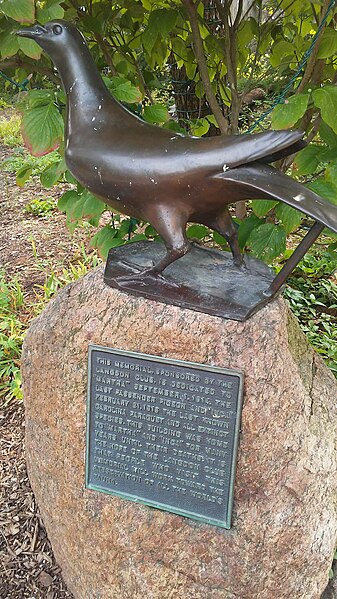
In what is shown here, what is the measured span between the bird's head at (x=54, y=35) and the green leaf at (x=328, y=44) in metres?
0.80

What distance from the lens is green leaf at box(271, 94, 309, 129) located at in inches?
62.9

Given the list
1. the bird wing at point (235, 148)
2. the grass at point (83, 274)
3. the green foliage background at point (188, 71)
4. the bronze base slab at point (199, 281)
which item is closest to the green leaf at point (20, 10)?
the green foliage background at point (188, 71)

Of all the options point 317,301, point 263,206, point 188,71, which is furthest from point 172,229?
point 317,301

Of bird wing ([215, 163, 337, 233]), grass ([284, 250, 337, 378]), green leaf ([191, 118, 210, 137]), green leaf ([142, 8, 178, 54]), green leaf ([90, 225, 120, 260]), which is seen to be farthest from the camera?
grass ([284, 250, 337, 378])

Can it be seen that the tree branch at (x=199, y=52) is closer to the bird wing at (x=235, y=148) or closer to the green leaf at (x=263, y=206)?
the green leaf at (x=263, y=206)

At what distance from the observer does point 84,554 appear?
1.81 metres

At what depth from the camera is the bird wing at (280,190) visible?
1.28 meters

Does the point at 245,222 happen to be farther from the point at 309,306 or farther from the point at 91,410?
the point at 309,306

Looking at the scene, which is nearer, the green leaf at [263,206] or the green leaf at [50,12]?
the green leaf at [50,12]

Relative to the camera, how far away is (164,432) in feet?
5.29

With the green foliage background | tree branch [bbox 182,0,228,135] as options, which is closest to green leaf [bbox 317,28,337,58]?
the green foliage background

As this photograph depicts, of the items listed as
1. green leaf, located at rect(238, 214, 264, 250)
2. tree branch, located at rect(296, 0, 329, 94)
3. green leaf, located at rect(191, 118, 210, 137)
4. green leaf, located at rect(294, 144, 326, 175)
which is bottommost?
green leaf, located at rect(238, 214, 264, 250)

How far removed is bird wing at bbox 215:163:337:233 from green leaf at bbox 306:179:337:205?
36cm

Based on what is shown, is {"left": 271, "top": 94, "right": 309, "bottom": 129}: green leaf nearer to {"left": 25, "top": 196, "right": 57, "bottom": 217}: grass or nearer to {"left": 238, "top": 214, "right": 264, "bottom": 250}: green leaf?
{"left": 238, "top": 214, "right": 264, "bottom": 250}: green leaf
